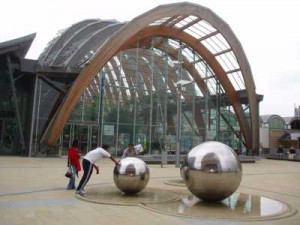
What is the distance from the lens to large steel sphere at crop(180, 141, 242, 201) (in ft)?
29.2

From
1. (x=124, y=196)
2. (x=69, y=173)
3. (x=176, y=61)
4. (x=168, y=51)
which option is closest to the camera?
(x=124, y=196)

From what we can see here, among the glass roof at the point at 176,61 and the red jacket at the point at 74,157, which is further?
the glass roof at the point at 176,61

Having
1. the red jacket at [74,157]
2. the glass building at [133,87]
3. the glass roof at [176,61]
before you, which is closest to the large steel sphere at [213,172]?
the red jacket at [74,157]

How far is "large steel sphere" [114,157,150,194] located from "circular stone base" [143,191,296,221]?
1289 mm

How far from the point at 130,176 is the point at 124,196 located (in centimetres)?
57

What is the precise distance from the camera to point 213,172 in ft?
29.1

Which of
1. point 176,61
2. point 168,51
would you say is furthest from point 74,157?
point 168,51

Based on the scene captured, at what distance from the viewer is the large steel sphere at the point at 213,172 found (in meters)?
8.89

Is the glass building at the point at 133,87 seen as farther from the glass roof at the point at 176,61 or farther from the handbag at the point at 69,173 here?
the handbag at the point at 69,173

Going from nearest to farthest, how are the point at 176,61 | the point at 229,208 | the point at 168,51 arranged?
the point at 229,208, the point at 176,61, the point at 168,51

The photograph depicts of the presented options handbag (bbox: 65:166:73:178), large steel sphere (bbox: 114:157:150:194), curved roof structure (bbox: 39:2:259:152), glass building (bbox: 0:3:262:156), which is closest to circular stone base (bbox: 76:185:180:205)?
large steel sphere (bbox: 114:157:150:194)

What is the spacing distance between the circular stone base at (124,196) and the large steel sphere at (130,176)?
22cm

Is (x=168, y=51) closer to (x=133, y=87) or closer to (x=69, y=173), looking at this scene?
(x=133, y=87)

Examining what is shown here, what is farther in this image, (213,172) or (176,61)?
(176,61)
